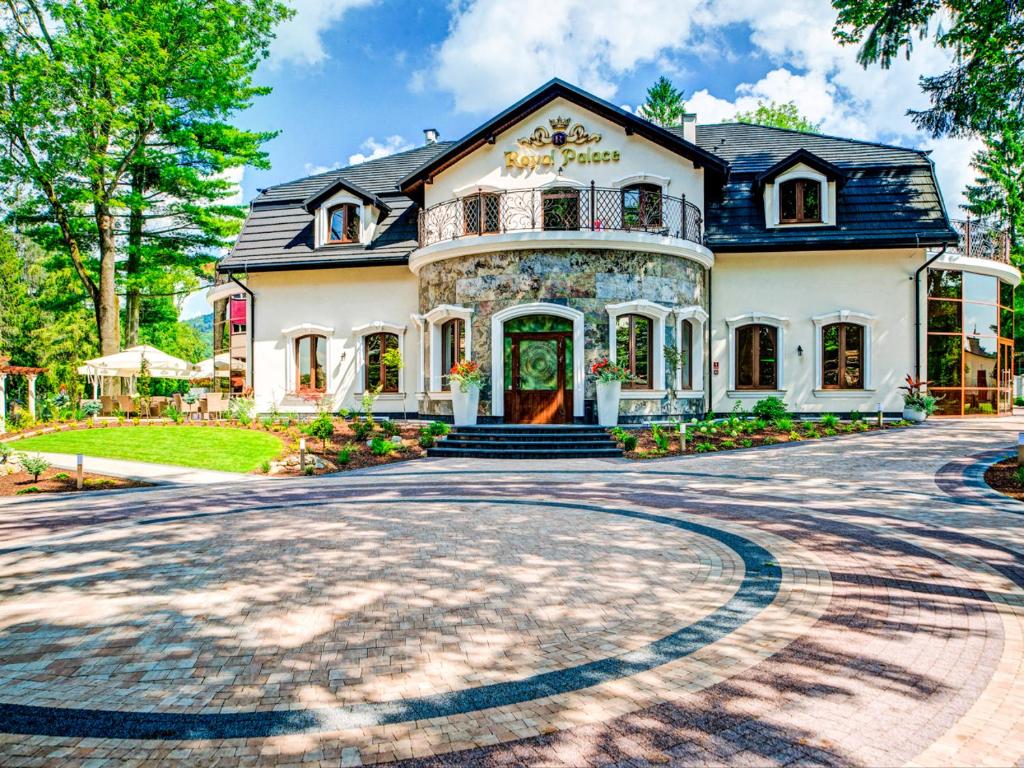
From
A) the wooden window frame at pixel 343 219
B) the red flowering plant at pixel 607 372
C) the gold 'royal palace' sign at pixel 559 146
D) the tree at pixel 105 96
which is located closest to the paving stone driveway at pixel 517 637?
the red flowering plant at pixel 607 372

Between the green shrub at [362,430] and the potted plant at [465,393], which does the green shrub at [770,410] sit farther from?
the green shrub at [362,430]

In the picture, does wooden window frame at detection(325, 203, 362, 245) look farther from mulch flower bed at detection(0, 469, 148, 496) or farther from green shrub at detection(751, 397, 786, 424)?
green shrub at detection(751, 397, 786, 424)

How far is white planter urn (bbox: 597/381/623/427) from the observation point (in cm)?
1625

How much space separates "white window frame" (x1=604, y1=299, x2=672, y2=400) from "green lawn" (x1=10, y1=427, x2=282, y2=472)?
8.91m

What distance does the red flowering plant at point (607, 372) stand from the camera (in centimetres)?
1625

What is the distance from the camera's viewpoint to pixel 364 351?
21.1 metres

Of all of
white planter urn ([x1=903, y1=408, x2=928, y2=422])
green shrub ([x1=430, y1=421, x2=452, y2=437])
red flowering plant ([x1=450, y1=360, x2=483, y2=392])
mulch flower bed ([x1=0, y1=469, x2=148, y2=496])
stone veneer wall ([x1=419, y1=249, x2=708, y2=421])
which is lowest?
mulch flower bed ([x1=0, y1=469, x2=148, y2=496])

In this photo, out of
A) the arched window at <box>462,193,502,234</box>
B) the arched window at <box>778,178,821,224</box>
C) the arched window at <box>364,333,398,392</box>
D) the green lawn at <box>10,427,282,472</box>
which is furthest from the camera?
the arched window at <box>364,333,398,392</box>

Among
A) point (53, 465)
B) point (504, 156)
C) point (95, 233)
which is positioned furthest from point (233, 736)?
point (95, 233)

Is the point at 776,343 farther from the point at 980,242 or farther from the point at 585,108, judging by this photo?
the point at 585,108

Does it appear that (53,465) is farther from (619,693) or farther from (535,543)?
(619,693)

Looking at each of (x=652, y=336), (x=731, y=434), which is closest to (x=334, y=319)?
(x=652, y=336)

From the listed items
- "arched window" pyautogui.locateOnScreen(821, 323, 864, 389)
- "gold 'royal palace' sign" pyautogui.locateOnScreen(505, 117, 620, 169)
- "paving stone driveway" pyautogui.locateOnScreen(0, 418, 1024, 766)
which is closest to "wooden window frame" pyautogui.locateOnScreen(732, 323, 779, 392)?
"arched window" pyautogui.locateOnScreen(821, 323, 864, 389)

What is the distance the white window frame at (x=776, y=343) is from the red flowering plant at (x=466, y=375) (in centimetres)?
816
